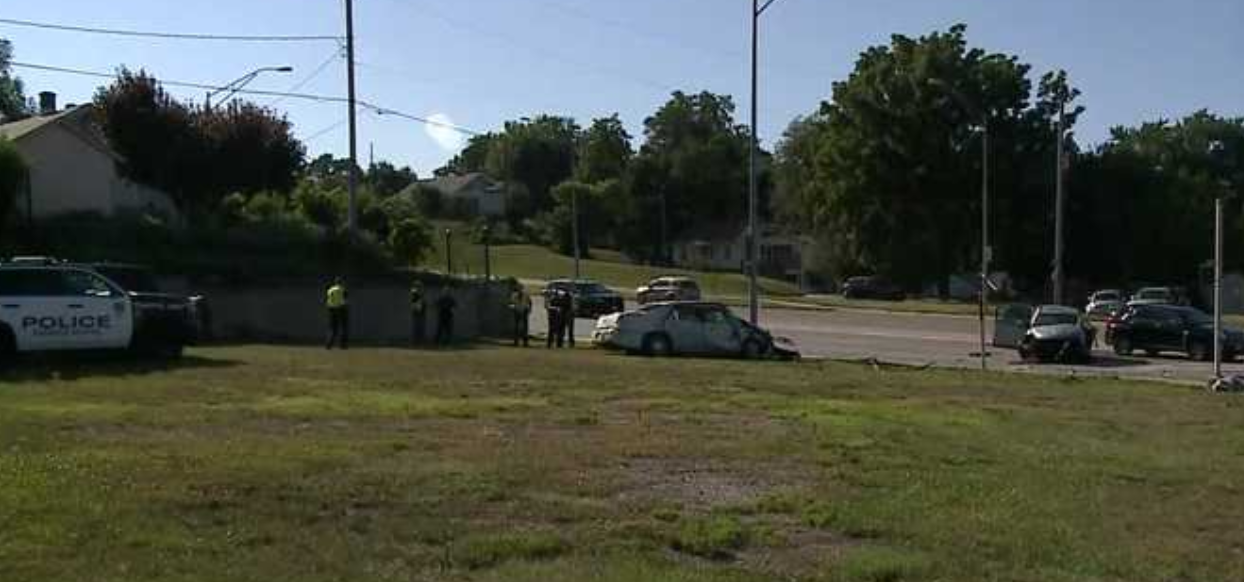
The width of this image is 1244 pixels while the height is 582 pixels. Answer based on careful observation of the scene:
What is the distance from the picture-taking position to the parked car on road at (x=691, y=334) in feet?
127

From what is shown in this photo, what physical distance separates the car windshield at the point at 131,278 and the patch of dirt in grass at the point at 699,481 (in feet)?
61.8

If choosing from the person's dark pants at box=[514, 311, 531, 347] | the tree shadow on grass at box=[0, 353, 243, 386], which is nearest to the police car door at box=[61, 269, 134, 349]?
the tree shadow on grass at box=[0, 353, 243, 386]

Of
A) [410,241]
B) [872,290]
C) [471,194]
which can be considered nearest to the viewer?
[410,241]

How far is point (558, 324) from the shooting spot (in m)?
41.8

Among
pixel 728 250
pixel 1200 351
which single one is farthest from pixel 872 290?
pixel 1200 351

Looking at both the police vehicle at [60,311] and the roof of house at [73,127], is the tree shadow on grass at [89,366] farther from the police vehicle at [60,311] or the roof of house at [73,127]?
the roof of house at [73,127]

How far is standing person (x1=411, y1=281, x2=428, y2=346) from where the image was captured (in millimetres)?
41219

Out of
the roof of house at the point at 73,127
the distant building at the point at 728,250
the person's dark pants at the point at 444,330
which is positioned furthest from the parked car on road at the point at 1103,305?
the distant building at the point at 728,250

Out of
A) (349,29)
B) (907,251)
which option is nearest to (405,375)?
(349,29)

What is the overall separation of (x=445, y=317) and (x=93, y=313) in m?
16.2

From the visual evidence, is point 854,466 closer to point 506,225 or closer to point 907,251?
point 907,251

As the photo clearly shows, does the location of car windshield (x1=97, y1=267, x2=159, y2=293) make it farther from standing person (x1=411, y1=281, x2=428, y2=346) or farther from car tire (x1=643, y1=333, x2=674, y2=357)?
car tire (x1=643, y1=333, x2=674, y2=357)

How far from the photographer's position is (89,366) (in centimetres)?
2508

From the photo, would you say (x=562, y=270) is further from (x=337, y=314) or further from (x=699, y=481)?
(x=699, y=481)
